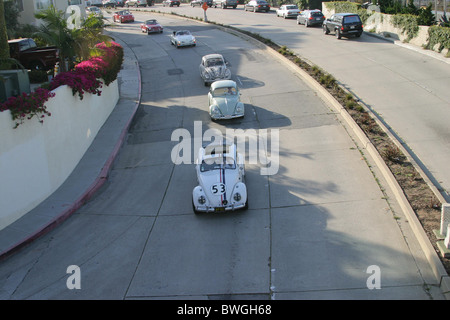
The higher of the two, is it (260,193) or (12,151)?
(12,151)

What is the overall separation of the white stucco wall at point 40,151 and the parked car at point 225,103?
5.12m

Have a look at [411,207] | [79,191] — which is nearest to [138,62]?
[79,191]

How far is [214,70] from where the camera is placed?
82.7 feet

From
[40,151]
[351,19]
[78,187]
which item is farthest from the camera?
[351,19]

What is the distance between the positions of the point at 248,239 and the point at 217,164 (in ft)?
9.05

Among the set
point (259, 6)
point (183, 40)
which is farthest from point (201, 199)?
point (259, 6)

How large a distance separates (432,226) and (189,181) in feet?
23.7

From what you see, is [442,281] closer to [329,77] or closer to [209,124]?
[209,124]

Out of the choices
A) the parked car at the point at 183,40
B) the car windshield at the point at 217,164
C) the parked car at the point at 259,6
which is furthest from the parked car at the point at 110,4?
the car windshield at the point at 217,164

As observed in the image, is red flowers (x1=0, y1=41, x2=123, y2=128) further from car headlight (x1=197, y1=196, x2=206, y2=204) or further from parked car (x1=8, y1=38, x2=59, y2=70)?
car headlight (x1=197, y1=196, x2=206, y2=204)

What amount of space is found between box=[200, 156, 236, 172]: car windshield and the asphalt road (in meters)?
1.09

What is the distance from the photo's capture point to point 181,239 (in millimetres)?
11672

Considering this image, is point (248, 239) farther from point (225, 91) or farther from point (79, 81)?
point (225, 91)

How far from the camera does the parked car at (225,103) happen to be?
19.6 metres
